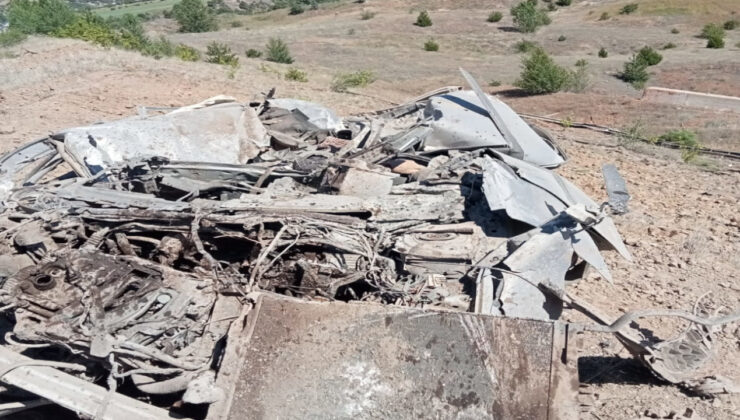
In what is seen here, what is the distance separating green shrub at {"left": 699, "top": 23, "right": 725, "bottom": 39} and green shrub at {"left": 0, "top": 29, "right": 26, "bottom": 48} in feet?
93.8

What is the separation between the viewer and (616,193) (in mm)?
4605

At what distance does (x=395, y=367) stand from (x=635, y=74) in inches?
829

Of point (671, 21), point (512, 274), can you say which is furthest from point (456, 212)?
point (671, 21)

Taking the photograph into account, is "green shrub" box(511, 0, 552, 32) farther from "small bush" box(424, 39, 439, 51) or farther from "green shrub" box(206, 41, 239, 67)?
"green shrub" box(206, 41, 239, 67)

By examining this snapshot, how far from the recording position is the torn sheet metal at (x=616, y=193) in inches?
176

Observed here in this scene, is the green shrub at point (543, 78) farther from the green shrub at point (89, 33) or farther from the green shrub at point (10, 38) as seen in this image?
the green shrub at point (10, 38)

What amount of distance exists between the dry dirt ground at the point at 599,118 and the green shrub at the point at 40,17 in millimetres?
3345

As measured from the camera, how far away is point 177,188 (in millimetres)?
5590

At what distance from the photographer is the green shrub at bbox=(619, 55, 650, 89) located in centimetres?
2119

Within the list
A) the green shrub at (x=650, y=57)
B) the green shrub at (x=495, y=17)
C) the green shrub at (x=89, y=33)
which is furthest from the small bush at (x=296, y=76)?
the green shrub at (x=495, y=17)

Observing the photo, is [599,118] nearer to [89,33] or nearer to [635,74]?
[635,74]

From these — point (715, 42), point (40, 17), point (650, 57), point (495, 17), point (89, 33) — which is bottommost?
point (495, 17)

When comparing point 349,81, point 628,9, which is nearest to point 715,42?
point 628,9

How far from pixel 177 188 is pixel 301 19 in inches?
1661
